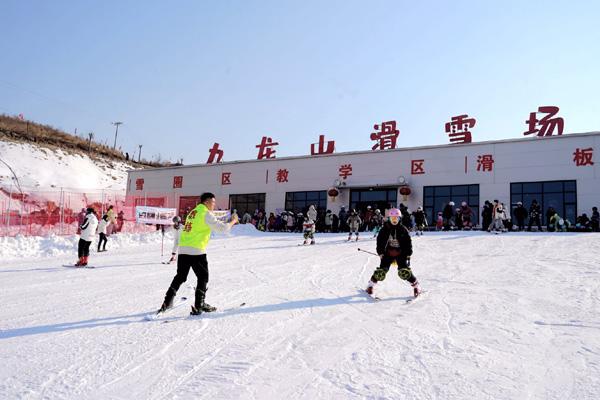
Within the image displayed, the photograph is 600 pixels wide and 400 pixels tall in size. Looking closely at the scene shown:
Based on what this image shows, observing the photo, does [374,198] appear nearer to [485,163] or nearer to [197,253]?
[485,163]

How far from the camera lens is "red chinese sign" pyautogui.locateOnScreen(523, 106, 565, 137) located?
23.4 m

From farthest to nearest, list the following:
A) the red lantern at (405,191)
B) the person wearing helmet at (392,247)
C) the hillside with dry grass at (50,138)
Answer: the hillside with dry grass at (50,138) < the red lantern at (405,191) < the person wearing helmet at (392,247)

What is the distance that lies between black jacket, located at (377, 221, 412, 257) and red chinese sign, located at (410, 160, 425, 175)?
19.4 meters

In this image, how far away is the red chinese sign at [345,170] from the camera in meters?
28.4

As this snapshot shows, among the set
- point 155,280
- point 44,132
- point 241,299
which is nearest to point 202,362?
point 241,299

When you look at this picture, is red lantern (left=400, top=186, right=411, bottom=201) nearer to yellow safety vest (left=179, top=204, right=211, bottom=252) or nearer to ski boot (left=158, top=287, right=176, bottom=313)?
yellow safety vest (left=179, top=204, right=211, bottom=252)

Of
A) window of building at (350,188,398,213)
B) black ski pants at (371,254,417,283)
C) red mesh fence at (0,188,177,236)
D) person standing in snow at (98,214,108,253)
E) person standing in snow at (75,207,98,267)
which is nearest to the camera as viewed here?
black ski pants at (371,254,417,283)

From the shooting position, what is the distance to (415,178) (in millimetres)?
26281

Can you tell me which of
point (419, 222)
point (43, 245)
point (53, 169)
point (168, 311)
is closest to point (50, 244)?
point (43, 245)

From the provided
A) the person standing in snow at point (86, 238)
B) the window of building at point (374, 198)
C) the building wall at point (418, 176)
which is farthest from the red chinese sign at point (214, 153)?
the person standing in snow at point (86, 238)

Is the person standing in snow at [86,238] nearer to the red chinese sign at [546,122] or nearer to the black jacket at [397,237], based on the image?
the black jacket at [397,237]

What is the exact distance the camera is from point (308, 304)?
22.1 ft

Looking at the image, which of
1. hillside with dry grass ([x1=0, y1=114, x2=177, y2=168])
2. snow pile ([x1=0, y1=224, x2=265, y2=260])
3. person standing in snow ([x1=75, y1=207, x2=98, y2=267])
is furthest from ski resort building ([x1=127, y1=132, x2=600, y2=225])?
hillside with dry grass ([x1=0, y1=114, x2=177, y2=168])

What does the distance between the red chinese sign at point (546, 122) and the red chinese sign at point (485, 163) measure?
2159 millimetres
